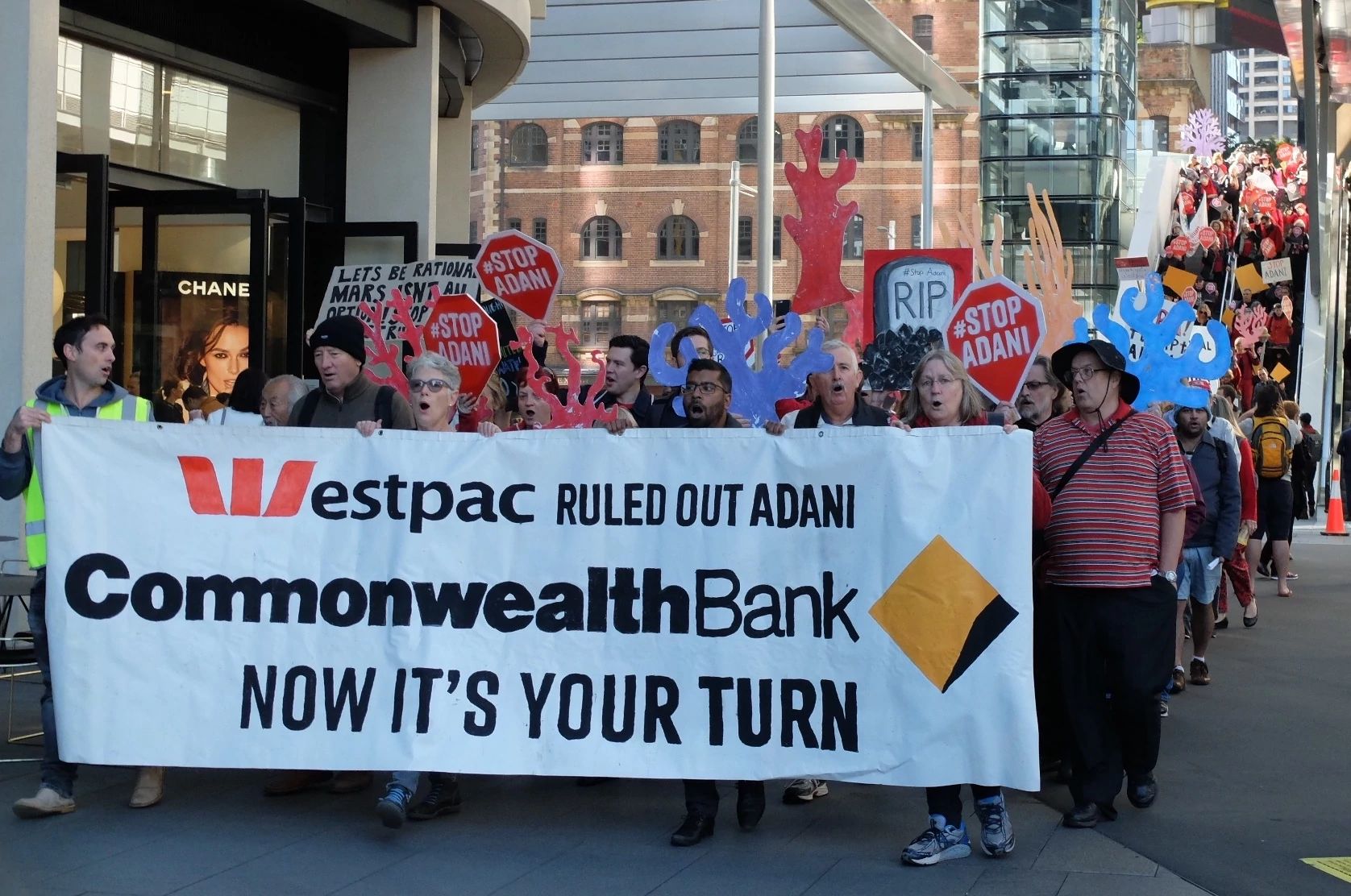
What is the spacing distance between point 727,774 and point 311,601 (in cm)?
169

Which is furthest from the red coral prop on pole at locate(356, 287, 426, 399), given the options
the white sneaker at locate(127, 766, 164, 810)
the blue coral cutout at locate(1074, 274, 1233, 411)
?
the blue coral cutout at locate(1074, 274, 1233, 411)

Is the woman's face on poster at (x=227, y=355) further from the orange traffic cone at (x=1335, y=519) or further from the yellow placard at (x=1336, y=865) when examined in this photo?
the orange traffic cone at (x=1335, y=519)

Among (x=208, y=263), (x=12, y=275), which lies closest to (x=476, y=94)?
(x=208, y=263)

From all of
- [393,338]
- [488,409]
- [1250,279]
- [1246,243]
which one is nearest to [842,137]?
[1246,243]

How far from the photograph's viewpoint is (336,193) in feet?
51.9

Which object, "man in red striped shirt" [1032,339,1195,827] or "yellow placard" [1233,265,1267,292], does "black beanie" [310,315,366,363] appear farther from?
"yellow placard" [1233,265,1267,292]

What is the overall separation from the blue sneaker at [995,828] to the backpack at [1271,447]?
9444 millimetres

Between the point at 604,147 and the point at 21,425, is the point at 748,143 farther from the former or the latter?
the point at 21,425

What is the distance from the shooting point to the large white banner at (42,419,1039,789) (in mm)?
6109

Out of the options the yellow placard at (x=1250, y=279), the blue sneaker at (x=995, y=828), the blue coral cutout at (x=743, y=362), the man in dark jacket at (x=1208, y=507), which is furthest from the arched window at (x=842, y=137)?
the blue sneaker at (x=995, y=828)

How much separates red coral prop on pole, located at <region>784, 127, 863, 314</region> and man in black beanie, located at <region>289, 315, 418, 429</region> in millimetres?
5934

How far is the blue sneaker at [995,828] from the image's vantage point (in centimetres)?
604

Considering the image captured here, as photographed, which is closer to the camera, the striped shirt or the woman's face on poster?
the striped shirt

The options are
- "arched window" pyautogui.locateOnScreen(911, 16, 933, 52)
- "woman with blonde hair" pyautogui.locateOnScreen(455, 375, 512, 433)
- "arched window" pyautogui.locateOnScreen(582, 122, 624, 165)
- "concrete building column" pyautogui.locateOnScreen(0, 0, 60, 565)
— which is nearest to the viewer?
"woman with blonde hair" pyautogui.locateOnScreen(455, 375, 512, 433)
